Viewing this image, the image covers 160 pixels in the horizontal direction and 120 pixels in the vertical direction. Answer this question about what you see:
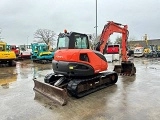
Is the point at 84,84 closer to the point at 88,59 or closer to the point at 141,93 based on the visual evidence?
the point at 88,59

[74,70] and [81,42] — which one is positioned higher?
[81,42]

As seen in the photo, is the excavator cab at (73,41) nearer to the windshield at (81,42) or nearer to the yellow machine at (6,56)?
the windshield at (81,42)

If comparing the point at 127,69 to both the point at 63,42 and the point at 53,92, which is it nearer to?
the point at 63,42

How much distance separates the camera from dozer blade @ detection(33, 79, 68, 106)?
647cm

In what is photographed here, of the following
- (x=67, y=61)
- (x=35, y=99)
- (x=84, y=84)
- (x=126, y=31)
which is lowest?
A: (x=35, y=99)

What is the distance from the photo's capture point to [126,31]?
39.8 feet

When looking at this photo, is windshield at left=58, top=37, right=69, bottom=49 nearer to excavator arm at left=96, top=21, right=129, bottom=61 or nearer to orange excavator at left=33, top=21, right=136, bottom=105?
orange excavator at left=33, top=21, right=136, bottom=105

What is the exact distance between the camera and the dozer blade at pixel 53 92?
6.47m

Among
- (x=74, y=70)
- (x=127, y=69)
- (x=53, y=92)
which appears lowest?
(x=53, y=92)

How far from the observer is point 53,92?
7020mm

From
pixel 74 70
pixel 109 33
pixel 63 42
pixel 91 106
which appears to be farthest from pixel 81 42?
pixel 109 33

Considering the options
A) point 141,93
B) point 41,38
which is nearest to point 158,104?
point 141,93

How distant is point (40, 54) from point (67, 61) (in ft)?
A: 51.5

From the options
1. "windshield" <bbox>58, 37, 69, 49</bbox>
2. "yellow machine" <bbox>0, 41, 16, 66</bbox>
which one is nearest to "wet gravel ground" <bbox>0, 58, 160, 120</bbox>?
"windshield" <bbox>58, 37, 69, 49</bbox>
